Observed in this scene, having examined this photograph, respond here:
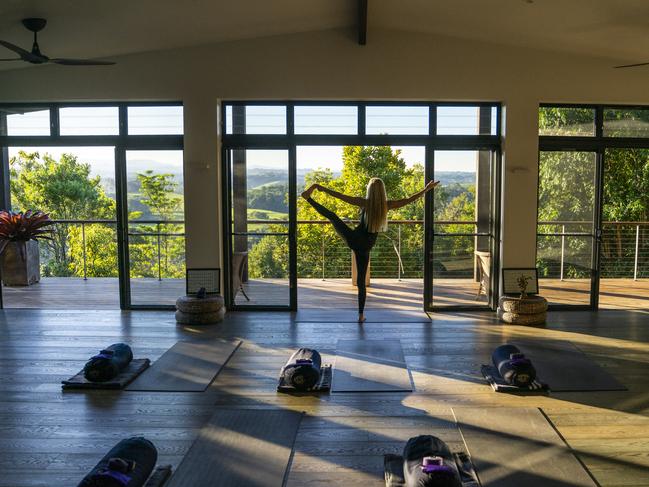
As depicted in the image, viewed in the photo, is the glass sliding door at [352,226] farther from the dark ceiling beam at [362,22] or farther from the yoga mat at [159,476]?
the yoga mat at [159,476]

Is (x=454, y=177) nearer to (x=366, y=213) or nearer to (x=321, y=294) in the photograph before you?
(x=366, y=213)

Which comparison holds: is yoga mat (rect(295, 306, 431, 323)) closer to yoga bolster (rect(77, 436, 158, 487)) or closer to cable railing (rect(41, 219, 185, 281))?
cable railing (rect(41, 219, 185, 281))

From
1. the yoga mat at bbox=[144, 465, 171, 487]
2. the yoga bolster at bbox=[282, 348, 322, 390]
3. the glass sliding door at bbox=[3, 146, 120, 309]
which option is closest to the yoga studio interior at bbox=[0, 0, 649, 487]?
the glass sliding door at bbox=[3, 146, 120, 309]

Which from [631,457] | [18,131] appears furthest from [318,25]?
[631,457]

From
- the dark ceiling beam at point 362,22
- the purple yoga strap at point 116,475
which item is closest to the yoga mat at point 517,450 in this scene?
the purple yoga strap at point 116,475

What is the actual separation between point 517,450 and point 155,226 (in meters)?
5.42

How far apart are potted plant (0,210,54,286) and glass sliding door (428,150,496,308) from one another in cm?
570

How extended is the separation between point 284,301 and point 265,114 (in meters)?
2.44

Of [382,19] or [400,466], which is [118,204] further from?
[400,466]

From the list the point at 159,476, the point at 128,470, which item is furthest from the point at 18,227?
the point at 128,470

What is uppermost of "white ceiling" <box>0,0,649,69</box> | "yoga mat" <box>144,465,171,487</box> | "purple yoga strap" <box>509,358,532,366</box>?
"white ceiling" <box>0,0,649,69</box>

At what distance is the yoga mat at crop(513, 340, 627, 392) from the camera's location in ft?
14.3

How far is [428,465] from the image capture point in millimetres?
2719

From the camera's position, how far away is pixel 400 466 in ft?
9.94
